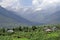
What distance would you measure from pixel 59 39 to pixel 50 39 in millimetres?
3512

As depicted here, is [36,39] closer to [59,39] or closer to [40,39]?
[40,39]

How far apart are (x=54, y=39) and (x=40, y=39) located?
5.62 m

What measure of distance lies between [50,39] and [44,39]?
2.33 metres

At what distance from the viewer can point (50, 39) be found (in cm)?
7162

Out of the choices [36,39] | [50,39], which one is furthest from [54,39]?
[36,39]

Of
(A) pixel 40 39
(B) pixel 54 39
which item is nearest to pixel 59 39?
(B) pixel 54 39

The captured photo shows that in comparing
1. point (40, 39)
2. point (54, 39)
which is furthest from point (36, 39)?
point (54, 39)

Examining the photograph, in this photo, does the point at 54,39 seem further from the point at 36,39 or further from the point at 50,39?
the point at 36,39

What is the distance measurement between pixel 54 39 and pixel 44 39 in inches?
156

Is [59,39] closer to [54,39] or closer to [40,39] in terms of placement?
[54,39]

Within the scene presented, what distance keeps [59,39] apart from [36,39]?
29.3ft

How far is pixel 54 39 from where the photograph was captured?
7075 centimetres

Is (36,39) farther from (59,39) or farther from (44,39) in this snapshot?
(59,39)

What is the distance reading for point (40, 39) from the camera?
72.8 metres
